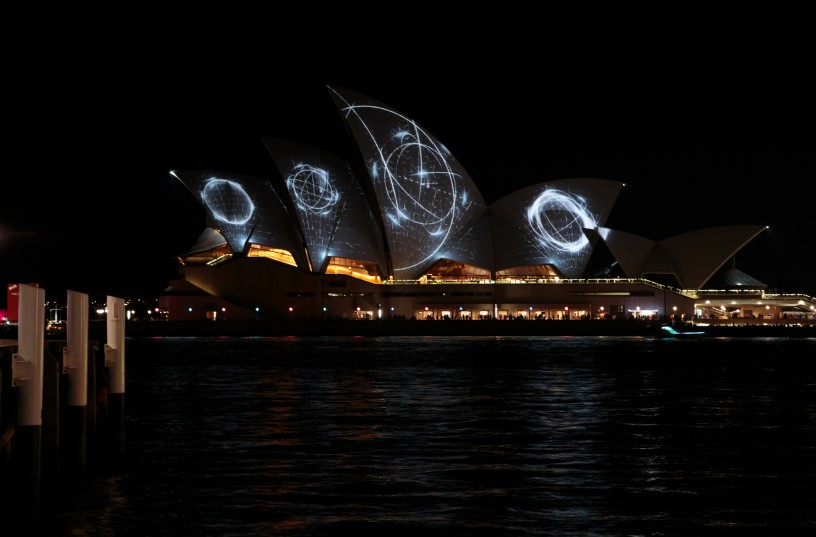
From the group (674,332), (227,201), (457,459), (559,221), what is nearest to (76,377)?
(457,459)

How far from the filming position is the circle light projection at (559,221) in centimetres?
7756

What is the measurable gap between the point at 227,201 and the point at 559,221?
80.5ft

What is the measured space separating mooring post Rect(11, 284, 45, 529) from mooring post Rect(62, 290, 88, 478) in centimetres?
222

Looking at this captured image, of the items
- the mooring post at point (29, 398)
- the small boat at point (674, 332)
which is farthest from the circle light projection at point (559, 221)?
the mooring post at point (29, 398)

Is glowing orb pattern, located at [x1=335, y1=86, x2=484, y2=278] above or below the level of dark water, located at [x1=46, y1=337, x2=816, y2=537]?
above

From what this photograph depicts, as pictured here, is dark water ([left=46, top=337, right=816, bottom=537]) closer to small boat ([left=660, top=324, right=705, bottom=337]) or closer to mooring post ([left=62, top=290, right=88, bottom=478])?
mooring post ([left=62, top=290, right=88, bottom=478])

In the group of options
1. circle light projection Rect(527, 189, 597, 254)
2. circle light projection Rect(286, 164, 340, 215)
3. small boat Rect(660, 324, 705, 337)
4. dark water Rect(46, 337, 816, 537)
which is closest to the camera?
dark water Rect(46, 337, 816, 537)

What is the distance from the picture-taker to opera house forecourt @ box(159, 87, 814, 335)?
70.1 metres

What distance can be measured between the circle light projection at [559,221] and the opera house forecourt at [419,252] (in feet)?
0.35

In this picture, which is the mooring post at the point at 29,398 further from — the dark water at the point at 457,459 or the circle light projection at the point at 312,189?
the circle light projection at the point at 312,189

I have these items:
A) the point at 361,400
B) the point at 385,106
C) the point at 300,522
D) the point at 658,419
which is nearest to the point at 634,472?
the point at 300,522

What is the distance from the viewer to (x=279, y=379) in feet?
99.0

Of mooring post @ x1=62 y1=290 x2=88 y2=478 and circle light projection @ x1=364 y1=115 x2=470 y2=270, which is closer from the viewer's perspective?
mooring post @ x1=62 y1=290 x2=88 y2=478

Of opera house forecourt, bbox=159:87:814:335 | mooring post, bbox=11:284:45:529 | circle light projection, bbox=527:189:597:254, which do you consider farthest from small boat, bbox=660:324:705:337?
mooring post, bbox=11:284:45:529
